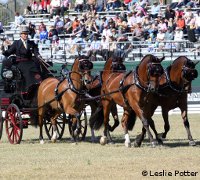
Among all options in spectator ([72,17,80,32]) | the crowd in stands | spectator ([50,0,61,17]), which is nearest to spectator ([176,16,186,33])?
the crowd in stands

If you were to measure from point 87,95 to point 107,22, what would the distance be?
14773 millimetres

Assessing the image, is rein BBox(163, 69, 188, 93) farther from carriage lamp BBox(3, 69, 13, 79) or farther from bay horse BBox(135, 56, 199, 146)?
carriage lamp BBox(3, 69, 13, 79)

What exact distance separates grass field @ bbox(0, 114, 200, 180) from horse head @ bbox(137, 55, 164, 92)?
4.00 feet

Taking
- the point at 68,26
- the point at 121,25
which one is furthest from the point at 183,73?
the point at 68,26

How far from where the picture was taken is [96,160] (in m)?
14.7

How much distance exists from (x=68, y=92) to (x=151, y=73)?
2.21 m

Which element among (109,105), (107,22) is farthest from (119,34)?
(109,105)

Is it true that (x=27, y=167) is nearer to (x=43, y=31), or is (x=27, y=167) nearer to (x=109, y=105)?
(x=109, y=105)

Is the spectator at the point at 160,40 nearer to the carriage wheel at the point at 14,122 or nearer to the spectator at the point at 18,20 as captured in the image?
the spectator at the point at 18,20

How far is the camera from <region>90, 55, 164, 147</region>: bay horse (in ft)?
55.4

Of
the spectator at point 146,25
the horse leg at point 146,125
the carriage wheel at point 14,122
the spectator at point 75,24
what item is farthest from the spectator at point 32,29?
the horse leg at point 146,125

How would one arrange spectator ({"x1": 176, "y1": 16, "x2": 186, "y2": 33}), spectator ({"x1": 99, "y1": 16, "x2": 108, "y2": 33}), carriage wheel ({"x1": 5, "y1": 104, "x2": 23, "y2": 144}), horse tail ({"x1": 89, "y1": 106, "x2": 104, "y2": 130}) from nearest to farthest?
1. carriage wheel ({"x1": 5, "y1": 104, "x2": 23, "y2": 144})
2. horse tail ({"x1": 89, "y1": 106, "x2": 104, "y2": 130})
3. spectator ({"x1": 176, "y1": 16, "x2": 186, "y2": 33})
4. spectator ({"x1": 99, "y1": 16, "x2": 108, "y2": 33})

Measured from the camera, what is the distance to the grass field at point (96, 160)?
1285 cm

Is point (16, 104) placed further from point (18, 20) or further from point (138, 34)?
point (18, 20)
